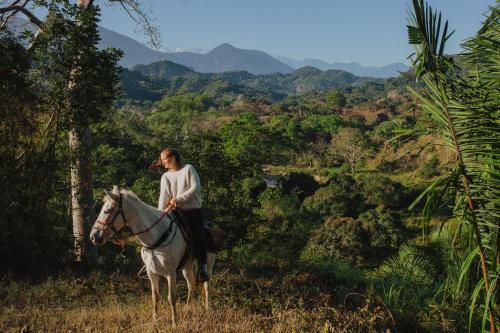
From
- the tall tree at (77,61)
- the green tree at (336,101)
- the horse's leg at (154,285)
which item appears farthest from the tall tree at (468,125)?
the green tree at (336,101)

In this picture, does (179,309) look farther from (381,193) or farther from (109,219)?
(381,193)

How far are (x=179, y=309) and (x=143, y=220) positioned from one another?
5.15ft

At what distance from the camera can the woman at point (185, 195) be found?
5.34 m

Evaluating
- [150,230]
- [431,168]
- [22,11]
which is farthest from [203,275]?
[431,168]

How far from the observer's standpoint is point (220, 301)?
6.25 meters

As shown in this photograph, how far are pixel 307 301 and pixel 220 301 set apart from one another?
51.5 inches

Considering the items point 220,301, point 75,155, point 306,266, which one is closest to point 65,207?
point 75,155

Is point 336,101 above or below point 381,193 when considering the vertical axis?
above

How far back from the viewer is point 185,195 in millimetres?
5258

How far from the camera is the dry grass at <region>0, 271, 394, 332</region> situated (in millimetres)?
4910

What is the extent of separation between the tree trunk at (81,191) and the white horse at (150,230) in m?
4.31

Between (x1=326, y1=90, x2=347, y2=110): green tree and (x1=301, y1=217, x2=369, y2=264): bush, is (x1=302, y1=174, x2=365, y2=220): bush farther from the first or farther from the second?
(x1=326, y1=90, x2=347, y2=110): green tree

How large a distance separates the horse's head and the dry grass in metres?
1.09

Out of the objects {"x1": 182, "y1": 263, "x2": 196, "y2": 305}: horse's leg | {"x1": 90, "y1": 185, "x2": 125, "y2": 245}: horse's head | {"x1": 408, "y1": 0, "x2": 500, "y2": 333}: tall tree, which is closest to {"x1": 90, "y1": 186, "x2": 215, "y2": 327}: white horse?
{"x1": 90, "y1": 185, "x2": 125, "y2": 245}: horse's head
